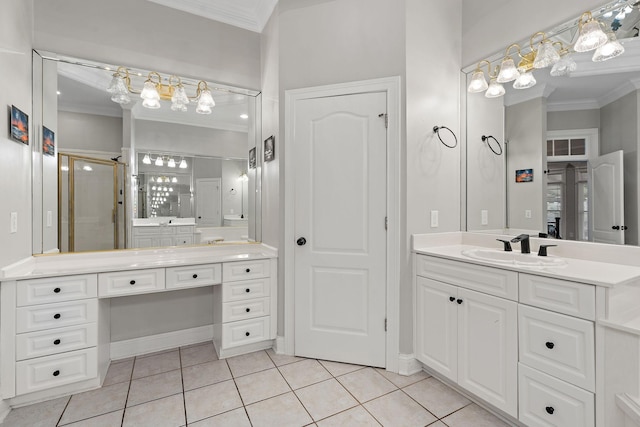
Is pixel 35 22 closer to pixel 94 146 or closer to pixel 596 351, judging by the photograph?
pixel 94 146

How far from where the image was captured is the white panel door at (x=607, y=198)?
1.63 meters

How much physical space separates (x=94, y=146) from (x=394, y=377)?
2.81m

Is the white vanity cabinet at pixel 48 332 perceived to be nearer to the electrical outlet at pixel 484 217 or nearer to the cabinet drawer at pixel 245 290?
the cabinet drawer at pixel 245 290

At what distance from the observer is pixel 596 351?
1.29m

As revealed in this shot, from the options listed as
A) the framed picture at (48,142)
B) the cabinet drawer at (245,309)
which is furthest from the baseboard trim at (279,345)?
the framed picture at (48,142)

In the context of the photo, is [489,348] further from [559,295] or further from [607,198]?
[607,198]

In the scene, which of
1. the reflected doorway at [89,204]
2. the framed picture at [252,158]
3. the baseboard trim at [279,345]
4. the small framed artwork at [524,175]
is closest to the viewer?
the small framed artwork at [524,175]

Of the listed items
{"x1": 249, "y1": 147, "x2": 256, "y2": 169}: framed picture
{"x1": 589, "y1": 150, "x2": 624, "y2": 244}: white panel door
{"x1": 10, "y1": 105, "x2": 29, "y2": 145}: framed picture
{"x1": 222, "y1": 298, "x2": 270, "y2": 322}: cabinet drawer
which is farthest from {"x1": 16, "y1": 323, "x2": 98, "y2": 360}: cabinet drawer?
{"x1": 589, "y1": 150, "x2": 624, "y2": 244}: white panel door

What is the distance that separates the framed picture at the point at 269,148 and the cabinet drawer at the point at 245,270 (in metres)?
0.89

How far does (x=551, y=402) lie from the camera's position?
1431 millimetres

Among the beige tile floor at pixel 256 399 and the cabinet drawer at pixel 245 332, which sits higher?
the cabinet drawer at pixel 245 332

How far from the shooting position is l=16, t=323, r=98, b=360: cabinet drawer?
1.75 meters

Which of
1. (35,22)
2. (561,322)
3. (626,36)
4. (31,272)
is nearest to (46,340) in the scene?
(31,272)

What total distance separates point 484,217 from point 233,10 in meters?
2.79
